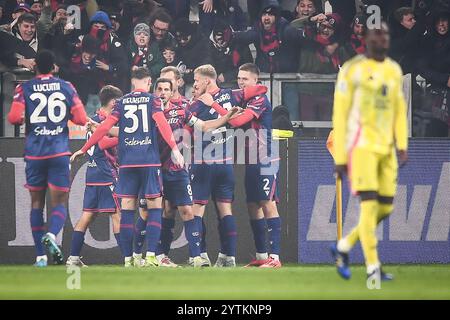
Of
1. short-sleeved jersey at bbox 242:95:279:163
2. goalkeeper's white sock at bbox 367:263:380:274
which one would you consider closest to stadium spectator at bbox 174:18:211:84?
short-sleeved jersey at bbox 242:95:279:163

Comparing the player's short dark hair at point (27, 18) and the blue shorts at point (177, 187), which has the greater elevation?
the player's short dark hair at point (27, 18)

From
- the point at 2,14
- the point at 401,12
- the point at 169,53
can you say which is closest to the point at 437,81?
the point at 401,12

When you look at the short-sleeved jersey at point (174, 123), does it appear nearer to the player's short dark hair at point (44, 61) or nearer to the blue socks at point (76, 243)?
the blue socks at point (76, 243)

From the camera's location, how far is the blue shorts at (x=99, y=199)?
14.8 m

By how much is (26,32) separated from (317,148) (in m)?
4.33

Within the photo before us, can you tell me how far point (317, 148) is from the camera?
15.6 meters

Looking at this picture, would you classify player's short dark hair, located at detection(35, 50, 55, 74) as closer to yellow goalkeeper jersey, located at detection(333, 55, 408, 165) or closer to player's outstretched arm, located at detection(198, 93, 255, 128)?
player's outstretched arm, located at detection(198, 93, 255, 128)

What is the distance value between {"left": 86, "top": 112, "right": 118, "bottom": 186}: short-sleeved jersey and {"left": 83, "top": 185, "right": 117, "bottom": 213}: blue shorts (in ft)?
0.27

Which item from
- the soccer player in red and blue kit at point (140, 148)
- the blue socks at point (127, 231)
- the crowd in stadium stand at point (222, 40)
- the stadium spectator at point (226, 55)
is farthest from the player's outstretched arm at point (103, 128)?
the stadium spectator at point (226, 55)
